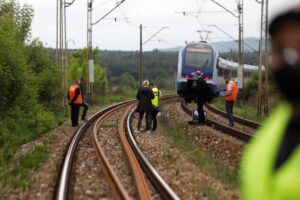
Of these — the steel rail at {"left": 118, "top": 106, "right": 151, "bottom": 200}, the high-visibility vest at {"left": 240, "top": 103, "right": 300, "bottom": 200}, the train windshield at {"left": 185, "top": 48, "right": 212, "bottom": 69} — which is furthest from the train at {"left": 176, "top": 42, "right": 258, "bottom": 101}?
the high-visibility vest at {"left": 240, "top": 103, "right": 300, "bottom": 200}

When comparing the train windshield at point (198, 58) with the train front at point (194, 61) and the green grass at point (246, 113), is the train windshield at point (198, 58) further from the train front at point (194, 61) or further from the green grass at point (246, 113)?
the green grass at point (246, 113)

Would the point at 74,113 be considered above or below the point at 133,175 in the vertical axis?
above

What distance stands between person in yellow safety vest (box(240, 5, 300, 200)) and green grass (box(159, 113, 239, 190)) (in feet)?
29.8

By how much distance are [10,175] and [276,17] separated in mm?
Answer: 10911

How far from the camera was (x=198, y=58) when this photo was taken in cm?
3288

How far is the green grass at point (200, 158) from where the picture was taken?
11.8 meters

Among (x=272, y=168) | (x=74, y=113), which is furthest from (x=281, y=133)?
(x=74, y=113)

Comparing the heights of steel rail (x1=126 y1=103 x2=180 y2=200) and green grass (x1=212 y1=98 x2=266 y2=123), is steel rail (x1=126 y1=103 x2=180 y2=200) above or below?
above

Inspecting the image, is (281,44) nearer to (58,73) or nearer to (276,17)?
(276,17)

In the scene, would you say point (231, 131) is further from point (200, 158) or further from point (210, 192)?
point (210, 192)

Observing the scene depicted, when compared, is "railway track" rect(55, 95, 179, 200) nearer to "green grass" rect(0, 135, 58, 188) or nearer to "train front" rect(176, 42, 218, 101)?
"green grass" rect(0, 135, 58, 188)

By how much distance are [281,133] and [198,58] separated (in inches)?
1231

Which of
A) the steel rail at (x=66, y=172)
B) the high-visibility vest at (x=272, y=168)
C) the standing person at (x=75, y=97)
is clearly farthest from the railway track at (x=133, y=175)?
the high-visibility vest at (x=272, y=168)

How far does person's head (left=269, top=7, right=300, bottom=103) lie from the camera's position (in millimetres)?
1703
